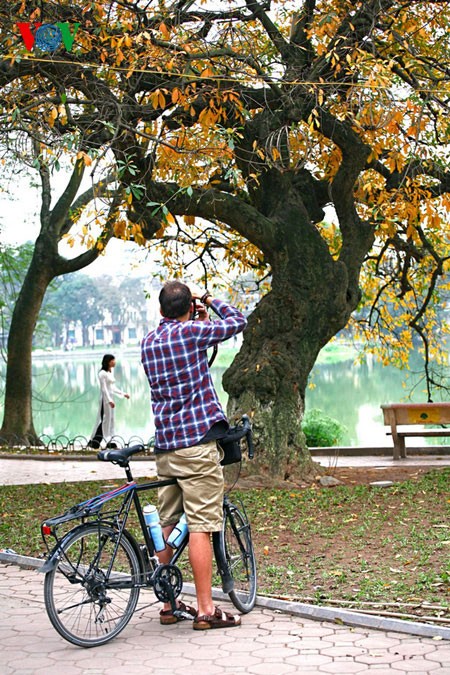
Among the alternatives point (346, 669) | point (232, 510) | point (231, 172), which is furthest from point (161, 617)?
point (231, 172)

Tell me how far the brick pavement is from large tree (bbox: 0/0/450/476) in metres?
5.92

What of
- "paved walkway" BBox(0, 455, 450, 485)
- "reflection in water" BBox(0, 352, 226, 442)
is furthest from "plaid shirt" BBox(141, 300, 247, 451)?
"reflection in water" BBox(0, 352, 226, 442)

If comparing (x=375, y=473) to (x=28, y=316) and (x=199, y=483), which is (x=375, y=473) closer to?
(x=199, y=483)

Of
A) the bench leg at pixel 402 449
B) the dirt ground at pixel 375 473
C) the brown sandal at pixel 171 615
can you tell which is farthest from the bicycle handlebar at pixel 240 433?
the bench leg at pixel 402 449

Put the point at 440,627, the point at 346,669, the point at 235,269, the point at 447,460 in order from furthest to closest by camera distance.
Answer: the point at 235,269 < the point at 447,460 < the point at 440,627 < the point at 346,669

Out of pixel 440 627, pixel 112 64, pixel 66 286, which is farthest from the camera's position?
pixel 66 286

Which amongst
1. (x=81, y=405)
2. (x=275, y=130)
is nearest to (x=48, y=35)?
(x=275, y=130)

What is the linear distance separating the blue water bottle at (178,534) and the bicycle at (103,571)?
42 mm

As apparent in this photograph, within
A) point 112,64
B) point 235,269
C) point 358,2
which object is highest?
point 358,2

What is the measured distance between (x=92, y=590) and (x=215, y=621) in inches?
30.3

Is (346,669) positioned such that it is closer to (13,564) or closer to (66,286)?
(13,564)

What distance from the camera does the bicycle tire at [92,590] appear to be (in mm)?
5453

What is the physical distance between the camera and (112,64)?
1146 cm

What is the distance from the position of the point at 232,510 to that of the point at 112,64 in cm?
691
